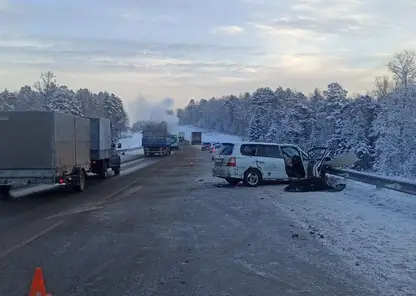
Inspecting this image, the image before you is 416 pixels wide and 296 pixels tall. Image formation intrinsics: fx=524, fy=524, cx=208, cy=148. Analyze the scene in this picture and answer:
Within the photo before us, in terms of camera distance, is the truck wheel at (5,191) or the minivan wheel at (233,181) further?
the minivan wheel at (233,181)

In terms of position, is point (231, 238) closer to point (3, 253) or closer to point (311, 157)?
point (3, 253)

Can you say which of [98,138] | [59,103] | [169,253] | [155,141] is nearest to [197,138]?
[59,103]

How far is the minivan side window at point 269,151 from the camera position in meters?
20.9

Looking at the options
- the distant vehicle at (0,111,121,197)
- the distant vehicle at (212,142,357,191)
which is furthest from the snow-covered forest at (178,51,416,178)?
the distant vehicle at (0,111,121,197)

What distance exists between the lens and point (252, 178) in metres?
20.7

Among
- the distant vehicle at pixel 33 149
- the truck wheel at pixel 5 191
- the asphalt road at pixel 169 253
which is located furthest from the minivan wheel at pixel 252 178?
the truck wheel at pixel 5 191

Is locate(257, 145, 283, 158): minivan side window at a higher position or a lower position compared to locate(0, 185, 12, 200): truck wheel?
higher

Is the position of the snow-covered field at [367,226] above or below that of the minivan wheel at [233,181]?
above

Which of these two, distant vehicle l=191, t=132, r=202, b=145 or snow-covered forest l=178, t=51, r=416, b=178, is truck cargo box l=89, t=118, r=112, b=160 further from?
distant vehicle l=191, t=132, r=202, b=145

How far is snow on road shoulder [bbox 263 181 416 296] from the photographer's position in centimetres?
733

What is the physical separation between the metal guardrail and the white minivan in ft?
4.38

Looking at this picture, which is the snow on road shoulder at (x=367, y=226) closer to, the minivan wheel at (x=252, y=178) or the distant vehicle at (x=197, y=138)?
the minivan wheel at (x=252, y=178)

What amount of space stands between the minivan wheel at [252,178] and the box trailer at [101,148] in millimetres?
8219

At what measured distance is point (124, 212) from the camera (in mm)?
13461
